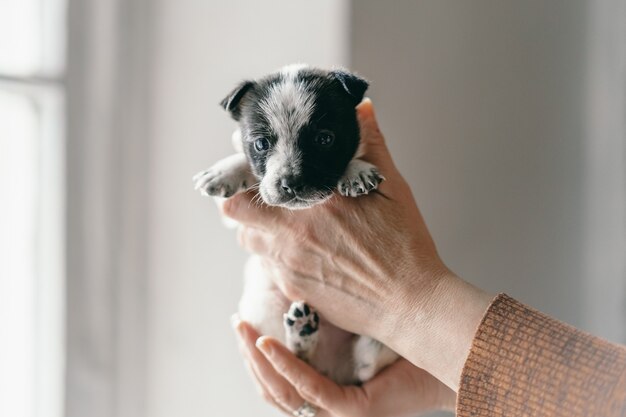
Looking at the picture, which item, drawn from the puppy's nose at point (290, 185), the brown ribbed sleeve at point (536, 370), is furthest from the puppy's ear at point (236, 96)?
the brown ribbed sleeve at point (536, 370)

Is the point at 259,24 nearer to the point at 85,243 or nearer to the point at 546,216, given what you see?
the point at 85,243

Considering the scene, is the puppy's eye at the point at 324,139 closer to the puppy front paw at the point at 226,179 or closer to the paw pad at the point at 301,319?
the puppy front paw at the point at 226,179

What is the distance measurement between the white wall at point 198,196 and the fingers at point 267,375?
0.41 m

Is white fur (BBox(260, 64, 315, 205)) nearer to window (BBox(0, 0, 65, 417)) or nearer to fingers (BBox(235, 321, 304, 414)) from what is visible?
fingers (BBox(235, 321, 304, 414))

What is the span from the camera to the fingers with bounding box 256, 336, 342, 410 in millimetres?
1423

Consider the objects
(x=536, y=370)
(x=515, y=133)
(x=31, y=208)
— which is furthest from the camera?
(x=515, y=133)

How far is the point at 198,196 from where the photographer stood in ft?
6.25

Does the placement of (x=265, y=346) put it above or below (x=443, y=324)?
below

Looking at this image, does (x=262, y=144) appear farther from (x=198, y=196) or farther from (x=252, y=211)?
(x=198, y=196)

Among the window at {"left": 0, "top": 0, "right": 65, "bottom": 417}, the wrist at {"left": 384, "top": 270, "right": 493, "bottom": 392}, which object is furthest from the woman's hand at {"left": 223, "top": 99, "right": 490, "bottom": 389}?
the window at {"left": 0, "top": 0, "right": 65, "bottom": 417}

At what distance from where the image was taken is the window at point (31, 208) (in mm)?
1564

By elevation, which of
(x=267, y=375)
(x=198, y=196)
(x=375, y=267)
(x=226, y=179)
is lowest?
(x=267, y=375)

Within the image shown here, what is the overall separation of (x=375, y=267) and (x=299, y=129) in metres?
0.31

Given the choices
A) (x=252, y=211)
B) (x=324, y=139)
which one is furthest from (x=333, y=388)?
(x=324, y=139)
